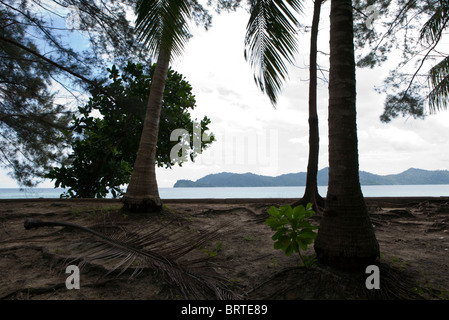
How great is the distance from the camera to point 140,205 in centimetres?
414

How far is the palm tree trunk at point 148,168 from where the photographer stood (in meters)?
4.18

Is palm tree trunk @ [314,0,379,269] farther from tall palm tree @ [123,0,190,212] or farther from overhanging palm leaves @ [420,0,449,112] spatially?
overhanging palm leaves @ [420,0,449,112]

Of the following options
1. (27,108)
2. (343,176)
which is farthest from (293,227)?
(27,108)

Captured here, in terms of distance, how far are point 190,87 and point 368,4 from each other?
460cm

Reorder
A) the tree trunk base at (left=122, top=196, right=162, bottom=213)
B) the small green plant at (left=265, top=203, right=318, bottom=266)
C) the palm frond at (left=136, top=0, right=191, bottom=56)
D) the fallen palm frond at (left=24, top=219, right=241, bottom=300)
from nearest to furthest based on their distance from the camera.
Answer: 1. the fallen palm frond at (left=24, top=219, right=241, bottom=300)
2. the small green plant at (left=265, top=203, right=318, bottom=266)
3. the palm frond at (left=136, top=0, right=191, bottom=56)
4. the tree trunk base at (left=122, top=196, right=162, bottom=213)

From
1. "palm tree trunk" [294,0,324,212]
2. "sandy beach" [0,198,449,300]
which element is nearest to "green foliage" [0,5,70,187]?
"sandy beach" [0,198,449,300]

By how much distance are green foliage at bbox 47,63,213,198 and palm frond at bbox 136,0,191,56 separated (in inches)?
120

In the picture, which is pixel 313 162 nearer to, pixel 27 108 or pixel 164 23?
pixel 164 23

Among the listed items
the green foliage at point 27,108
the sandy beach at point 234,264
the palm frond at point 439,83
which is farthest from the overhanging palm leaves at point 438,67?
the green foliage at point 27,108

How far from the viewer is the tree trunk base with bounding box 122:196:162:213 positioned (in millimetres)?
4141

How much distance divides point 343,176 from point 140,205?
304 cm

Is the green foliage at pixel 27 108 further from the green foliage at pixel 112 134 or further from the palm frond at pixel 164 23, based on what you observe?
the palm frond at pixel 164 23

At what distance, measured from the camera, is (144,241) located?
7.95ft
